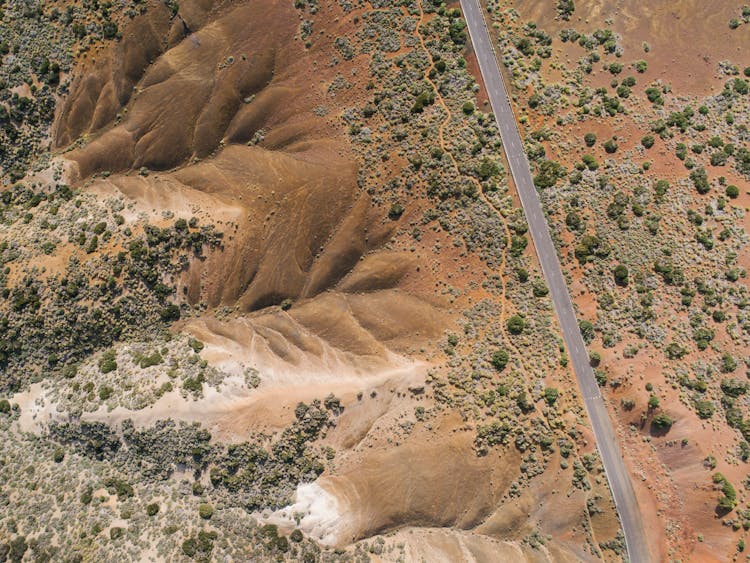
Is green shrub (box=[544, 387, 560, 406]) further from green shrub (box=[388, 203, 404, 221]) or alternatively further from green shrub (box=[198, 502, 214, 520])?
green shrub (box=[198, 502, 214, 520])

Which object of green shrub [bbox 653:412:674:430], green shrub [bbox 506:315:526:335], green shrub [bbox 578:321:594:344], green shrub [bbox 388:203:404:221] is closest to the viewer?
green shrub [bbox 653:412:674:430]

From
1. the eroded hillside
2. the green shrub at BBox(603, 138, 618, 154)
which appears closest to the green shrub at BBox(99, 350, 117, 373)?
the eroded hillside

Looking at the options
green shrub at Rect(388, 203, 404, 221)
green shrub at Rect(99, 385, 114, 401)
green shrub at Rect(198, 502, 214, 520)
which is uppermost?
green shrub at Rect(388, 203, 404, 221)

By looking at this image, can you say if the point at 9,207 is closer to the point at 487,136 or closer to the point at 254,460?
the point at 254,460

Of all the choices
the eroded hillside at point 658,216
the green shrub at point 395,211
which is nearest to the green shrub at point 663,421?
the eroded hillside at point 658,216

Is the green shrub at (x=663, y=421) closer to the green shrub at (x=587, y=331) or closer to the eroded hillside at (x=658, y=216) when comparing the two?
the eroded hillside at (x=658, y=216)

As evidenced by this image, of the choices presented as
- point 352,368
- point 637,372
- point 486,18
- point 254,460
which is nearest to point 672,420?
point 637,372

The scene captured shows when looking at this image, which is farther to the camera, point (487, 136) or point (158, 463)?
point (487, 136)

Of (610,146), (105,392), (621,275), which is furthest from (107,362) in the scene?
(610,146)
